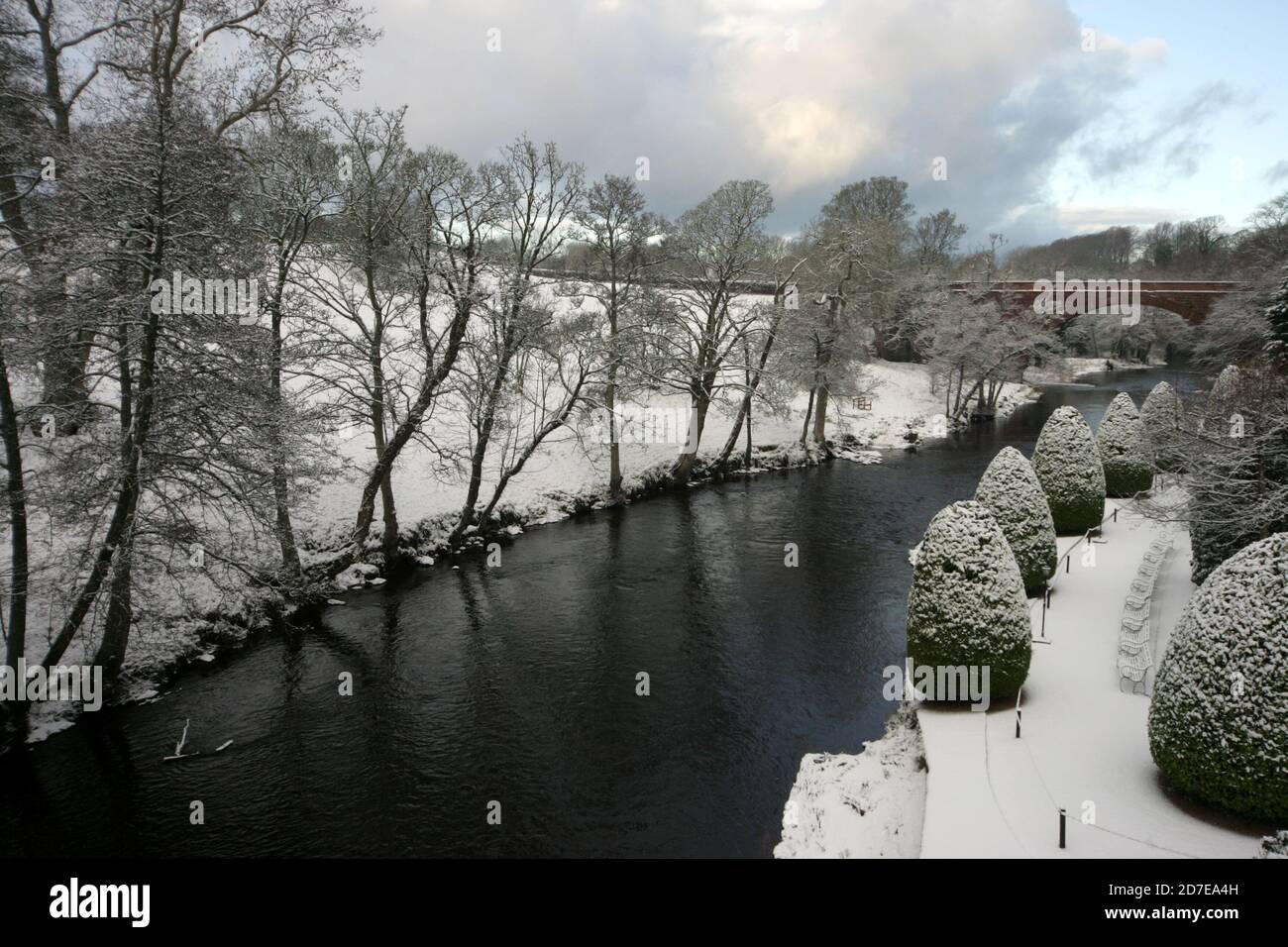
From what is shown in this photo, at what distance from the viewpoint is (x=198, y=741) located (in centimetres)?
1239

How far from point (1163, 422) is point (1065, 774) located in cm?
1457

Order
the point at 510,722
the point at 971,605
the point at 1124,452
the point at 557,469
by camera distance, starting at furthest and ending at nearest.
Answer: the point at 557,469, the point at 1124,452, the point at 510,722, the point at 971,605

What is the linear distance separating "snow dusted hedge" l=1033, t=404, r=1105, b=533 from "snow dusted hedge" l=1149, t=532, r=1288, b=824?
42.3ft

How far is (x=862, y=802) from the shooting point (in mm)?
9727

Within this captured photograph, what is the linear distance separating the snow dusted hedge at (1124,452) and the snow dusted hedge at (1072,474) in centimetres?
393

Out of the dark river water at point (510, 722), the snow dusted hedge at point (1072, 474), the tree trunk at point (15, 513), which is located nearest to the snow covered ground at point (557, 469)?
the dark river water at point (510, 722)

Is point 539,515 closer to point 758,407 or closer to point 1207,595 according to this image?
point 758,407

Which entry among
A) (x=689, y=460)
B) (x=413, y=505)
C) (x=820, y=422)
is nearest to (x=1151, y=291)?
(x=820, y=422)

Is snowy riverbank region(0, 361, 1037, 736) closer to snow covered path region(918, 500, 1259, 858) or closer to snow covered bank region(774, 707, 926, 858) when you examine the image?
snow covered bank region(774, 707, 926, 858)

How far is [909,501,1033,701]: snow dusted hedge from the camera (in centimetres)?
1097

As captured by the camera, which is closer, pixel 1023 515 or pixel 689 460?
pixel 1023 515

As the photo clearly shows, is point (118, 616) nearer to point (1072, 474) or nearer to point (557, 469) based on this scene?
point (557, 469)

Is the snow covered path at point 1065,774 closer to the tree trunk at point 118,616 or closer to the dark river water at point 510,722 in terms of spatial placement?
the dark river water at point 510,722

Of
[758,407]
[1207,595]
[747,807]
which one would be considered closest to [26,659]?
[747,807]
